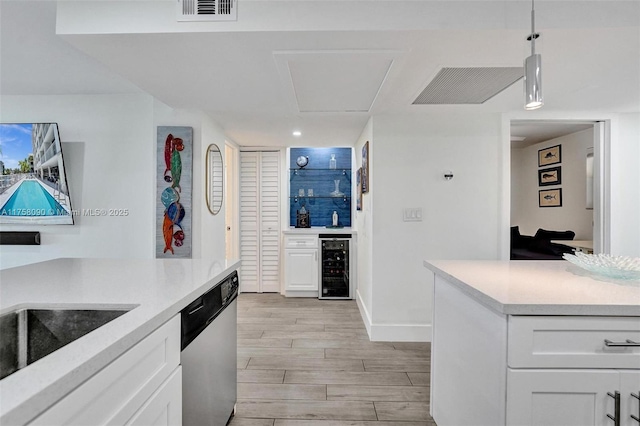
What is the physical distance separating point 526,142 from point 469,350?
18.5 ft

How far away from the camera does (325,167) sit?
5035mm

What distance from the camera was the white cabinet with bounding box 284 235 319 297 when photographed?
15.1ft

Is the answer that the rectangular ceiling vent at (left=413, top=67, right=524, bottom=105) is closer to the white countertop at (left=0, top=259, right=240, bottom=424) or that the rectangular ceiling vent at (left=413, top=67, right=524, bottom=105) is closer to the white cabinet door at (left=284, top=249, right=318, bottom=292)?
the white countertop at (left=0, top=259, right=240, bottom=424)

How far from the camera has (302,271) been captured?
4602 mm

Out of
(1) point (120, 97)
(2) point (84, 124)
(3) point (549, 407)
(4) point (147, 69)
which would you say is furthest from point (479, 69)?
(2) point (84, 124)

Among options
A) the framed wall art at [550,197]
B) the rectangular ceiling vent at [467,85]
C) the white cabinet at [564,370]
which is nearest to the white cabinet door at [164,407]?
the white cabinet at [564,370]

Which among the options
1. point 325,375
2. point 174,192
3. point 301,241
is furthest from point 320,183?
point 325,375

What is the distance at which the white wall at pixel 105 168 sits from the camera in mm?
3217

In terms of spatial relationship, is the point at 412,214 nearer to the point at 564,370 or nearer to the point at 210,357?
the point at 564,370

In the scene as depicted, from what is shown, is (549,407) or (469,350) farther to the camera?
(469,350)

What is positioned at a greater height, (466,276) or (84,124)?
(84,124)

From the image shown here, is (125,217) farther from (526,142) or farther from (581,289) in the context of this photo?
(526,142)

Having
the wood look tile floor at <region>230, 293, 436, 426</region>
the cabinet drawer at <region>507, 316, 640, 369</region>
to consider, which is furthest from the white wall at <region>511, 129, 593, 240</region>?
the cabinet drawer at <region>507, 316, 640, 369</region>

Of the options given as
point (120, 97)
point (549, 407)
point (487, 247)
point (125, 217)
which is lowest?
point (549, 407)
